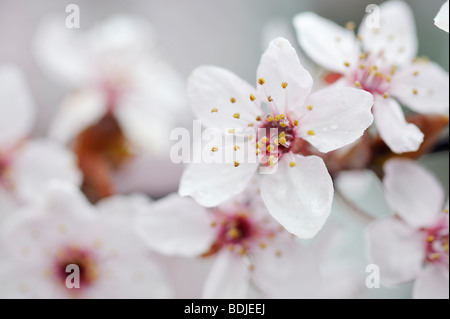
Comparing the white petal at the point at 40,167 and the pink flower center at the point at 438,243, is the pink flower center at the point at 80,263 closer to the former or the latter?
the white petal at the point at 40,167

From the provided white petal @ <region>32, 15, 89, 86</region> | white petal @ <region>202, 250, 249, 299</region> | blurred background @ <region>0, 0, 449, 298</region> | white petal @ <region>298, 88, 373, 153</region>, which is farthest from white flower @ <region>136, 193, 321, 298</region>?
blurred background @ <region>0, 0, 449, 298</region>

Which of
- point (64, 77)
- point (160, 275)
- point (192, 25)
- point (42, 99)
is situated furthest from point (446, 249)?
point (192, 25)

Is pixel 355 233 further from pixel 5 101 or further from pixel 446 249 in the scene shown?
pixel 5 101

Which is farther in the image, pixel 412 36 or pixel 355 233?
pixel 355 233

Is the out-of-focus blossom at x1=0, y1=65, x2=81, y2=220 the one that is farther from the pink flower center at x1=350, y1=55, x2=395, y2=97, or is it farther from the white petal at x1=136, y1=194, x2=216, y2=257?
the pink flower center at x1=350, y1=55, x2=395, y2=97

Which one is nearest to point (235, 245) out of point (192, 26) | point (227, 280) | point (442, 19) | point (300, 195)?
point (227, 280)

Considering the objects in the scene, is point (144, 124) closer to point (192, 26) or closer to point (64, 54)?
point (64, 54)

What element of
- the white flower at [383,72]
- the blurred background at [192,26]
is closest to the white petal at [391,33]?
the white flower at [383,72]
